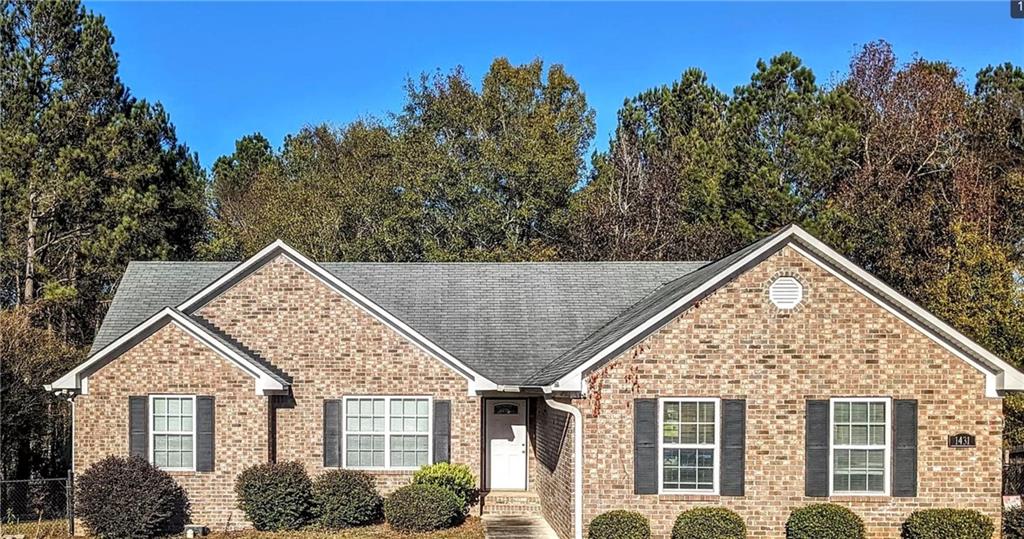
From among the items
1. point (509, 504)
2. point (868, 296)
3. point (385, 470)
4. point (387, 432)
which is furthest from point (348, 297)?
point (868, 296)

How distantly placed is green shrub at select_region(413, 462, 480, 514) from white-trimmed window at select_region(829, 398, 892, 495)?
6.89 metres

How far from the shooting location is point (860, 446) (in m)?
16.6

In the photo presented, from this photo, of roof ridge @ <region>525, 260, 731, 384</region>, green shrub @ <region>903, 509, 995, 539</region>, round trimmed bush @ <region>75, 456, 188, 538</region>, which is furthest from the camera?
roof ridge @ <region>525, 260, 731, 384</region>

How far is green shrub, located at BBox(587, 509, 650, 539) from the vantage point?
52.0ft

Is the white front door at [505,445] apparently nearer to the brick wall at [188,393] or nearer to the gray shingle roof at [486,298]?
the gray shingle roof at [486,298]

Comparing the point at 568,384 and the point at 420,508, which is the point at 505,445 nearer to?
the point at 420,508

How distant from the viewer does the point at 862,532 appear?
1634 cm

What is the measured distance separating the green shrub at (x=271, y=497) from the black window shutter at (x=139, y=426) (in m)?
1.88

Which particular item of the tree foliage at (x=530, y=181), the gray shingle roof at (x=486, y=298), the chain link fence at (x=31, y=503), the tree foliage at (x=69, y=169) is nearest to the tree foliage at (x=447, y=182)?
the tree foliage at (x=530, y=181)

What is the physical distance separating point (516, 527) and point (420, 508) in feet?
6.15

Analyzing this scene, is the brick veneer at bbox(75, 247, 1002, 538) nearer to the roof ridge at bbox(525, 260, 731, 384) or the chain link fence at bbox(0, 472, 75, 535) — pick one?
the roof ridge at bbox(525, 260, 731, 384)

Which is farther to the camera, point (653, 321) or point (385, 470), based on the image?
point (385, 470)

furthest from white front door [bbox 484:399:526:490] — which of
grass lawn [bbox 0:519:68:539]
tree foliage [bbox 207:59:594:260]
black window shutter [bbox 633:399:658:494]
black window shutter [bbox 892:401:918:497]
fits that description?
tree foliage [bbox 207:59:594:260]

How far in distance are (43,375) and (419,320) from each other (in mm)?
9608
